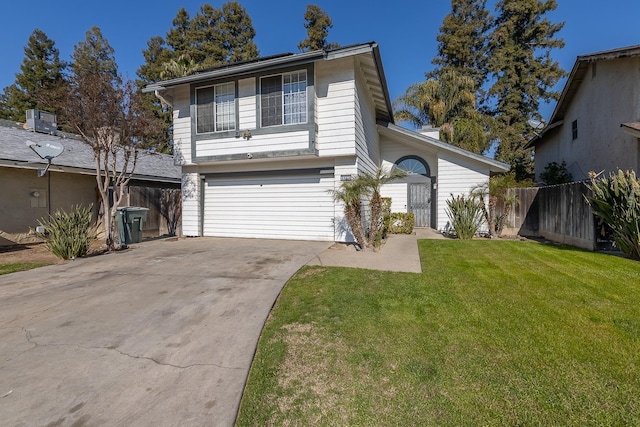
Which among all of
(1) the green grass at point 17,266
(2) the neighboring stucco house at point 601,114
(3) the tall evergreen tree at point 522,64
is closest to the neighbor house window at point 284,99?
(1) the green grass at point 17,266

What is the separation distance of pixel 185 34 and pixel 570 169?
33.0m

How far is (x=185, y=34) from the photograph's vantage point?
2872 centimetres

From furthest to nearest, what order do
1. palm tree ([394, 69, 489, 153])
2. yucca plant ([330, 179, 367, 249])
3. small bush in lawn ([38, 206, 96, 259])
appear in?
palm tree ([394, 69, 489, 153]), yucca plant ([330, 179, 367, 249]), small bush in lawn ([38, 206, 96, 259])

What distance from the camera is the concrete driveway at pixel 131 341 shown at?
2.14m

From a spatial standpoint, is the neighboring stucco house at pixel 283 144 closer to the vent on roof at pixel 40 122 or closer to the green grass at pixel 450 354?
the green grass at pixel 450 354

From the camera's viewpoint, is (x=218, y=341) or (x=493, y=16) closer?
(x=218, y=341)

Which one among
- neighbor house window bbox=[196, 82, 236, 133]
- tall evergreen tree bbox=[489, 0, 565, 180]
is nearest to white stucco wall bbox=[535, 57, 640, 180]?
neighbor house window bbox=[196, 82, 236, 133]

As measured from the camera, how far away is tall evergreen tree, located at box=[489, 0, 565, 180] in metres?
24.7

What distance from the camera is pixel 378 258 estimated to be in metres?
6.74

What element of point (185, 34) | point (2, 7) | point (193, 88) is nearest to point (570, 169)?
point (193, 88)

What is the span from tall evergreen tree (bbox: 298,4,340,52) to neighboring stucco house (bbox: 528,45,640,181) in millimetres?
19746

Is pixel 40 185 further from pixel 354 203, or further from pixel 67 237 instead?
pixel 354 203

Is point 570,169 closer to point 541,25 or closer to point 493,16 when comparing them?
point 541,25

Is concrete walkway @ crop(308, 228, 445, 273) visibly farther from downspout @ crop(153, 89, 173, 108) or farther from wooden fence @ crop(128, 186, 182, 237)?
downspout @ crop(153, 89, 173, 108)
